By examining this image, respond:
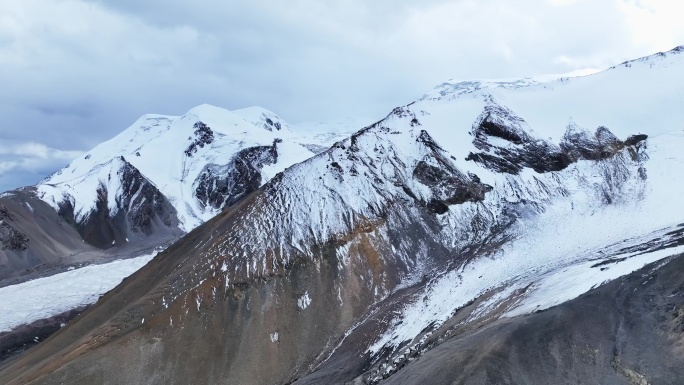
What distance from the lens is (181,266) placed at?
48.9m

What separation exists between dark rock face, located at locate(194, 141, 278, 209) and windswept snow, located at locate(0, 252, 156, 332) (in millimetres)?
48895

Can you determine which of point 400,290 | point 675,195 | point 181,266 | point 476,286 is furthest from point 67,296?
point 675,195

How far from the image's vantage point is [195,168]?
481 ft

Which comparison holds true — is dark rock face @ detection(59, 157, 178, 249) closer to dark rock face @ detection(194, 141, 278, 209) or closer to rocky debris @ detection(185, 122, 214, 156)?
dark rock face @ detection(194, 141, 278, 209)

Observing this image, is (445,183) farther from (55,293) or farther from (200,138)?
(200,138)

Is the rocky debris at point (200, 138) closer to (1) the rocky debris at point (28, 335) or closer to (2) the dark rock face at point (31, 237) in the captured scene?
(2) the dark rock face at point (31, 237)

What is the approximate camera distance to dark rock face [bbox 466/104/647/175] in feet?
200

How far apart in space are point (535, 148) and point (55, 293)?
225 ft

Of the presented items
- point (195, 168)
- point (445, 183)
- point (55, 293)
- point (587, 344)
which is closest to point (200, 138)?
point (195, 168)

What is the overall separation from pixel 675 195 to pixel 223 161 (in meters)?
114

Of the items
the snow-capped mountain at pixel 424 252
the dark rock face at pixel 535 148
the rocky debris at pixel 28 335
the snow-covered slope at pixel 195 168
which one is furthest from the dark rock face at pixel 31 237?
the dark rock face at pixel 535 148

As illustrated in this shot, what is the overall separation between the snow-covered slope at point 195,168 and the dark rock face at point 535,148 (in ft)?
266

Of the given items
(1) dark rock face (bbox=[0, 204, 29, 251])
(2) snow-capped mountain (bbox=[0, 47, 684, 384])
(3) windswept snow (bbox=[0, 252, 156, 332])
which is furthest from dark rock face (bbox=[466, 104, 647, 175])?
(1) dark rock face (bbox=[0, 204, 29, 251])

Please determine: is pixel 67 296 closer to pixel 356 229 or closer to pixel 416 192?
pixel 356 229
